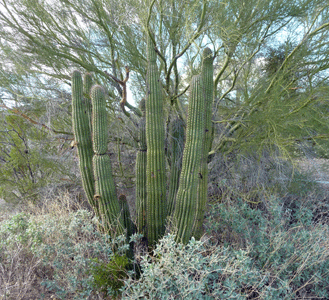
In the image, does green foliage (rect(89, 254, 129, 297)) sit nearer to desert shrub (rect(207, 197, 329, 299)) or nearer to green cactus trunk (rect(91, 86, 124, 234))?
green cactus trunk (rect(91, 86, 124, 234))

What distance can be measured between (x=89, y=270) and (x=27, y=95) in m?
3.66

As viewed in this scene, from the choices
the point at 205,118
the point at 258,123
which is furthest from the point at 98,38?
the point at 258,123

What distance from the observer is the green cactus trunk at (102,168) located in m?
3.09

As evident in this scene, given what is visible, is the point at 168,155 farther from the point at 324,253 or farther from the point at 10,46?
the point at 10,46

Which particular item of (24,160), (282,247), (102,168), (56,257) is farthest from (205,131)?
(24,160)

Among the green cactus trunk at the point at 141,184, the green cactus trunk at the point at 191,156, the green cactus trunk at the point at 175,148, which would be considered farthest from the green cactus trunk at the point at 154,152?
the green cactus trunk at the point at 175,148

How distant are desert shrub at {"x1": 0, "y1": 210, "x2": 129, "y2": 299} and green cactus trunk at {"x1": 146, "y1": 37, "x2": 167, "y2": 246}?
0.56 metres

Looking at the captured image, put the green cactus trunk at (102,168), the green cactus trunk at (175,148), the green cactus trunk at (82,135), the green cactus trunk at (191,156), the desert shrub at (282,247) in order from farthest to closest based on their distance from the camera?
the green cactus trunk at (175,148), the green cactus trunk at (82,135), the green cactus trunk at (102,168), the green cactus trunk at (191,156), the desert shrub at (282,247)

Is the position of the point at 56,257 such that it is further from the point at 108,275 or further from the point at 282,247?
the point at 282,247

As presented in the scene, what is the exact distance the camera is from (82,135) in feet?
11.0

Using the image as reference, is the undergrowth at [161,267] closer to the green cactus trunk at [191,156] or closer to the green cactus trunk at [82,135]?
the green cactus trunk at [191,156]

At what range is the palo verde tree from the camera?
368cm

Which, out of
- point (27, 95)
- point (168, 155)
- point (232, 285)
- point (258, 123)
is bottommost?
point (232, 285)

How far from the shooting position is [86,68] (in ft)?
14.9
